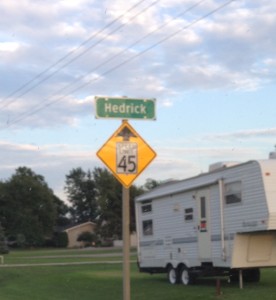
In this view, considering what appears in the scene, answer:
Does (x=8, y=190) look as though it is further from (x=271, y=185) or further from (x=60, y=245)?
(x=271, y=185)

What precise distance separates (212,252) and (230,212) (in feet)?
5.24

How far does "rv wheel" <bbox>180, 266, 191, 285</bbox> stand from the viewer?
20.0 meters

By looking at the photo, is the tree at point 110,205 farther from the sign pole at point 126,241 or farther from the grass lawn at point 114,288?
the sign pole at point 126,241

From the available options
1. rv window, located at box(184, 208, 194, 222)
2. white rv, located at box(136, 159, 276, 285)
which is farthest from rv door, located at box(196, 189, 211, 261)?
rv window, located at box(184, 208, 194, 222)

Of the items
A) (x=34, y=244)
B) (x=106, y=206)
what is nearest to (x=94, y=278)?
(x=106, y=206)

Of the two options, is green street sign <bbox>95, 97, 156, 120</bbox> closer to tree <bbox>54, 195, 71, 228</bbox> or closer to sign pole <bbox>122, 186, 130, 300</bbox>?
sign pole <bbox>122, 186, 130, 300</bbox>

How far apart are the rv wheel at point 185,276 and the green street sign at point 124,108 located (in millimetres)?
11228

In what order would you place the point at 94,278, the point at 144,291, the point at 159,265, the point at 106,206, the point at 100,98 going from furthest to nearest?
1. the point at 106,206
2. the point at 94,278
3. the point at 159,265
4. the point at 144,291
5. the point at 100,98

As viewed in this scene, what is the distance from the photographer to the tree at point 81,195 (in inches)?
5443

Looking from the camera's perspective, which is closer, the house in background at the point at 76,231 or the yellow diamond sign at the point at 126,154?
the yellow diamond sign at the point at 126,154

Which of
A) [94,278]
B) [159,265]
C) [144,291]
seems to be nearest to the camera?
[144,291]

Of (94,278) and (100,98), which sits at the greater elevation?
(100,98)

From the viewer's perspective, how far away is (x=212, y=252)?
1834 centimetres

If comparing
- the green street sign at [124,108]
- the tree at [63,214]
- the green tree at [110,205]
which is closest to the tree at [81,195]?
the tree at [63,214]
